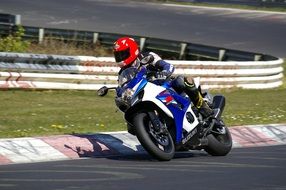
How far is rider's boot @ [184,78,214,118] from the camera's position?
9938 mm

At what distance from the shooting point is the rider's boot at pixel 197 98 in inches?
391

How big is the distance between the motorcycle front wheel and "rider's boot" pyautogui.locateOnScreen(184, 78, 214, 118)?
781mm

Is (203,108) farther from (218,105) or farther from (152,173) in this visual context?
(152,173)

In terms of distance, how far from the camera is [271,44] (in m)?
29.5

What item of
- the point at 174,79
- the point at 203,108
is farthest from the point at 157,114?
the point at 203,108

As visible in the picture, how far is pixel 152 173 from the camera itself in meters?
8.33

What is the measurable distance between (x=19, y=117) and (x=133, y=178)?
5.28m

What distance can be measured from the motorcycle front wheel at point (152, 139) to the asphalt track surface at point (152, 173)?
13 centimetres

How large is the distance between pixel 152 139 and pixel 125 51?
3.77 feet

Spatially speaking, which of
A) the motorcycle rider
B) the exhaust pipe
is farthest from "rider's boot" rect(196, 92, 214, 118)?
the motorcycle rider

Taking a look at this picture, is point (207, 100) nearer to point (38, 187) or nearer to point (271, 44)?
point (38, 187)

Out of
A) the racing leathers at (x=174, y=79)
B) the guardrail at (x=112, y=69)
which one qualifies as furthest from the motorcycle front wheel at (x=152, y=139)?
the guardrail at (x=112, y=69)

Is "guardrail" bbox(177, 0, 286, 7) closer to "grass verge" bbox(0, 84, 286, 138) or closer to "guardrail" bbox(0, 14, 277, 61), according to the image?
"guardrail" bbox(0, 14, 277, 61)

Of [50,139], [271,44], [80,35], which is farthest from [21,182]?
[271,44]
